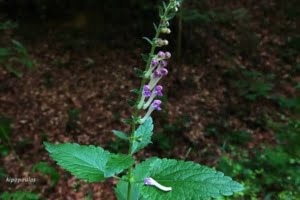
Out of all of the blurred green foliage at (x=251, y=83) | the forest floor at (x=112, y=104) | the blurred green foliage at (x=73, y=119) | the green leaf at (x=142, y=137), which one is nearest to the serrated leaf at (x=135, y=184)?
the green leaf at (x=142, y=137)

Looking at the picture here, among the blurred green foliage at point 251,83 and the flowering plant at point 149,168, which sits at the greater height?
the flowering plant at point 149,168

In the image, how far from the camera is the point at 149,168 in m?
1.89

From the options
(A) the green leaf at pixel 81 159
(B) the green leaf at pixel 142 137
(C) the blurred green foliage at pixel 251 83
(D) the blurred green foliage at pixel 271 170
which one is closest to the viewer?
(A) the green leaf at pixel 81 159

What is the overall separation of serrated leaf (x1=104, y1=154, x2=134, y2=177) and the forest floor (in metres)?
4.23

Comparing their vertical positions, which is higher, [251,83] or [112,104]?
[251,83]

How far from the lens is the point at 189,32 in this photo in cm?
1000

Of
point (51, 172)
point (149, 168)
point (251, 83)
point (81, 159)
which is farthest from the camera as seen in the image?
point (251, 83)

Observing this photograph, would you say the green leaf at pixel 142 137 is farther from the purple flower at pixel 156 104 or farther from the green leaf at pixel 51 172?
the green leaf at pixel 51 172

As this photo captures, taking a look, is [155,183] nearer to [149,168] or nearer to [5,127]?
[149,168]

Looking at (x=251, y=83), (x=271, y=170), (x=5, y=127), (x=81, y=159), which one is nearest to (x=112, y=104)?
(x=5, y=127)

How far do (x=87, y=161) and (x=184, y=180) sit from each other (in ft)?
1.82

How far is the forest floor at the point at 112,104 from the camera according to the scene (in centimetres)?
679

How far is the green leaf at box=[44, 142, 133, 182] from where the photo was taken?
1768 mm

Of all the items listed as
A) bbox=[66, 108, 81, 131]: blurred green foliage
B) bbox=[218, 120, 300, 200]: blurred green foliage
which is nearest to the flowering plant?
bbox=[218, 120, 300, 200]: blurred green foliage
